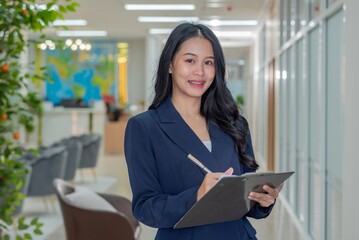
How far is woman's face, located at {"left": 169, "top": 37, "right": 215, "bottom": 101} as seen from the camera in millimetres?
2279

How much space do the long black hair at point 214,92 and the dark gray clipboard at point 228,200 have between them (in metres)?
0.22

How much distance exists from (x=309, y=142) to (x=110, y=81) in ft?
60.5

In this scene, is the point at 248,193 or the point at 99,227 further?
the point at 99,227

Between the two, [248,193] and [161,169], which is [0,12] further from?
[248,193]

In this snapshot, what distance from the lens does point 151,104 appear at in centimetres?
241

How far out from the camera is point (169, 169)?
2.24 metres

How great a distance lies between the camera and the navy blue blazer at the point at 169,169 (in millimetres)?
2180

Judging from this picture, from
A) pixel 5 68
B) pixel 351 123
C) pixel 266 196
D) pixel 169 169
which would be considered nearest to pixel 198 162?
pixel 169 169

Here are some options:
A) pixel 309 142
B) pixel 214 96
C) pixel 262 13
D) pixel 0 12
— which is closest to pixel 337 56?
pixel 309 142

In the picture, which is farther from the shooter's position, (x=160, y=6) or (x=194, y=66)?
(x=160, y=6)

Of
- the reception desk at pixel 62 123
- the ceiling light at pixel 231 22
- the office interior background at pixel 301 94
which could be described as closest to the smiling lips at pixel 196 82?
the office interior background at pixel 301 94

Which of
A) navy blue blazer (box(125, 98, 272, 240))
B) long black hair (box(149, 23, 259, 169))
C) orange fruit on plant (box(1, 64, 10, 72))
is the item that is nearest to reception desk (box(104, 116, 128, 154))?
orange fruit on plant (box(1, 64, 10, 72))

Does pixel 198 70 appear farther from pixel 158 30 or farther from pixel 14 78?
pixel 158 30

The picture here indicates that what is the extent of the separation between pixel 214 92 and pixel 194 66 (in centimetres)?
19
